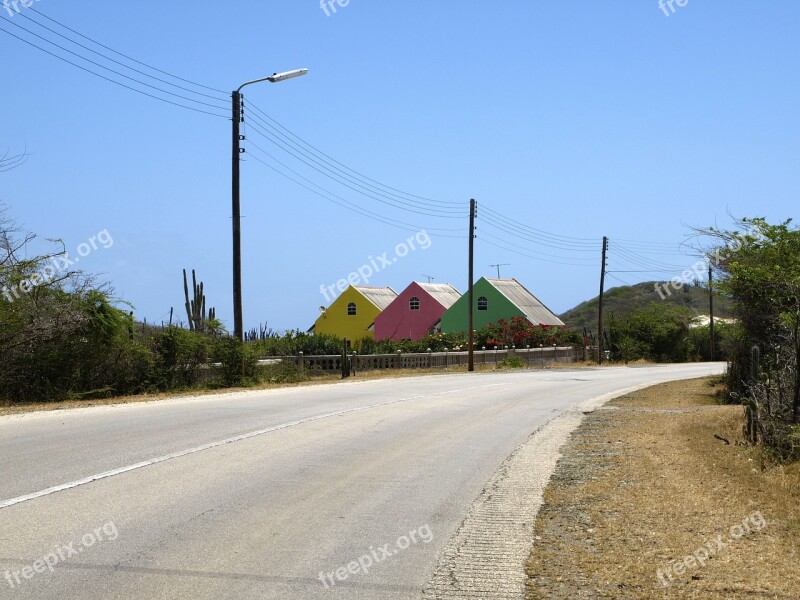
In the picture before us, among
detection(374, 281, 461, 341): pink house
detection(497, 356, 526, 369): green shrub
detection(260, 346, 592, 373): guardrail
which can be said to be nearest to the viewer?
detection(260, 346, 592, 373): guardrail

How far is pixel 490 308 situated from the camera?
71.8 meters

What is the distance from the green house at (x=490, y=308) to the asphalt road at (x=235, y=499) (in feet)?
174

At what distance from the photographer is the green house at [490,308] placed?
232 feet

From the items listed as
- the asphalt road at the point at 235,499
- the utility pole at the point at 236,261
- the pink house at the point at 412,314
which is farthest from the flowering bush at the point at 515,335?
the asphalt road at the point at 235,499

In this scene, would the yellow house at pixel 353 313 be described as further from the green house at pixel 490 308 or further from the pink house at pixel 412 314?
the green house at pixel 490 308

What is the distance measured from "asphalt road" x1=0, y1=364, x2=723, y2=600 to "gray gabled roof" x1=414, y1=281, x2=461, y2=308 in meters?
58.5

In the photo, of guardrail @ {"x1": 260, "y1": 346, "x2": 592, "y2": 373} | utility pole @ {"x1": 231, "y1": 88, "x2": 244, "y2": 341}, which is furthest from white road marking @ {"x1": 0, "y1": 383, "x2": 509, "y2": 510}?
guardrail @ {"x1": 260, "y1": 346, "x2": 592, "y2": 373}

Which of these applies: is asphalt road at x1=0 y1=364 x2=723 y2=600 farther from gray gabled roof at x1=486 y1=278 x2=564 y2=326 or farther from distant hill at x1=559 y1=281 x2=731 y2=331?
distant hill at x1=559 y1=281 x2=731 y2=331

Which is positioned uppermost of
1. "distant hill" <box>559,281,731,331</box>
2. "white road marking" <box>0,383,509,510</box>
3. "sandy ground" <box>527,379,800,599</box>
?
"distant hill" <box>559,281,731,331</box>

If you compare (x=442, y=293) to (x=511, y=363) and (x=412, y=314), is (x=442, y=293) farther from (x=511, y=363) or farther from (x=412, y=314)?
(x=511, y=363)

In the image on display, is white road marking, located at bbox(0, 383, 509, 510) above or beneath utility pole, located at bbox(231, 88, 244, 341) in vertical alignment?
beneath

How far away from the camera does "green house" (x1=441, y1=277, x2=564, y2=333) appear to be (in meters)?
70.6

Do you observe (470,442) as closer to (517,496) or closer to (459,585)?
(517,496)

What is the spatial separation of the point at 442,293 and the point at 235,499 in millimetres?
69977
